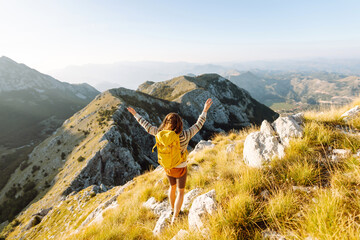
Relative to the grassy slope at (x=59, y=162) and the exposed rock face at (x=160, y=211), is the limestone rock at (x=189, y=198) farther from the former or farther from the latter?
the grassy slope at (x=59, y=162)

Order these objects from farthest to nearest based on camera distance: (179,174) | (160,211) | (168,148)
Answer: (160,211) → (179,174) → (168,148)

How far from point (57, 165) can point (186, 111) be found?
188 ft

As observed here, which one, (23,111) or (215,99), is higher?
(215,99)

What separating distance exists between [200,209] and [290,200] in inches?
73.6

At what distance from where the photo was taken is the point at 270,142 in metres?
5.27

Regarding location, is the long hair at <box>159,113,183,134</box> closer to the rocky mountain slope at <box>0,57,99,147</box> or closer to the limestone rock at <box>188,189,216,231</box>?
the limestone rock at <box>188,189,216,231</box>

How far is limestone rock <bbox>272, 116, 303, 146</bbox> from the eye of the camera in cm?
512

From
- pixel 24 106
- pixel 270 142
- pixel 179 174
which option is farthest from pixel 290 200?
pixel 24 106

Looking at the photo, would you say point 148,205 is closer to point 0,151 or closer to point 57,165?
point 57,165

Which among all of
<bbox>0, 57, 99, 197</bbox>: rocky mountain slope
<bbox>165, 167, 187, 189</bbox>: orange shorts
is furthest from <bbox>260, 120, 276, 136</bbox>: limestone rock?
<bbox>0, 57, 99, 197</bbox>: rocky mountain slope

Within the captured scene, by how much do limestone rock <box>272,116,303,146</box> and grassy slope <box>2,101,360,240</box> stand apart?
0.29m

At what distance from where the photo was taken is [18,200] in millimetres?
32156

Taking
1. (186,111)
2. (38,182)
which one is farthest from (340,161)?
(186,111)

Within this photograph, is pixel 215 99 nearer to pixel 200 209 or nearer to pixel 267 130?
pixel 267 130
